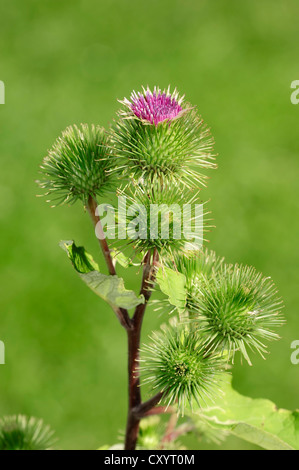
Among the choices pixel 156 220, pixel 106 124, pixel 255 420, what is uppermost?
pixel 106 124

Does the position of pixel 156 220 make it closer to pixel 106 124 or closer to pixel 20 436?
pixel 20 436

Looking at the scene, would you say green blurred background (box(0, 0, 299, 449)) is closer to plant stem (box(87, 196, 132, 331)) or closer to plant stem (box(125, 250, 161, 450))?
plant stem (box(125, 250, 161, 450))

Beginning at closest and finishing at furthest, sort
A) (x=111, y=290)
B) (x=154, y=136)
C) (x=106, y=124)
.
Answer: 1. (x=111, y=290)
2. (x=154, y=136)
3. (x=106, y=124)

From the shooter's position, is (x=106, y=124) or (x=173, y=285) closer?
(x=173, y=285)

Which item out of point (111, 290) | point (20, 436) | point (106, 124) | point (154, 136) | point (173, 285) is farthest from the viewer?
point (106, 124)

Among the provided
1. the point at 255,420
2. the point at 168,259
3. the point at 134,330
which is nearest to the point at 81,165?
the point at 168,259

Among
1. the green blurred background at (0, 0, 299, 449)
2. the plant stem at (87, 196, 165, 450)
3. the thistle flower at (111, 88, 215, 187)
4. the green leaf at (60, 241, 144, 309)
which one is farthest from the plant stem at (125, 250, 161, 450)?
the green blurred background at (0, 0, 299, 449)

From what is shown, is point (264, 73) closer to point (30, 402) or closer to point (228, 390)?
point (30, 402)
